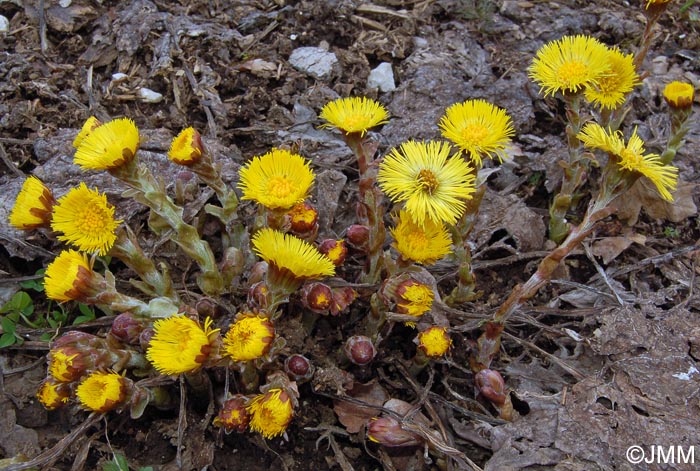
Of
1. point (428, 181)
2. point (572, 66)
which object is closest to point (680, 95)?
point (572, 66)

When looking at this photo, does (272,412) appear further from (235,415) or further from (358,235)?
(358,235)

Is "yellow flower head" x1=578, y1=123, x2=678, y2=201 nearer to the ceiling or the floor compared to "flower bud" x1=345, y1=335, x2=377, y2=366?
nearer to the ceiling

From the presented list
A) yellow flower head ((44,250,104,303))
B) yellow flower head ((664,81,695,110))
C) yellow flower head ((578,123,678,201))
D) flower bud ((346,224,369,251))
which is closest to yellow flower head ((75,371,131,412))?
yellow flower head ((44,250,104,303))

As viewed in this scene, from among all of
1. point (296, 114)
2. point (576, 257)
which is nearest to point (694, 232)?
point (576, 257)

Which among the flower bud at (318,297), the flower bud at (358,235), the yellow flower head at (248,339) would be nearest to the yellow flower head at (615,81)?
the flower bud at (358,235)

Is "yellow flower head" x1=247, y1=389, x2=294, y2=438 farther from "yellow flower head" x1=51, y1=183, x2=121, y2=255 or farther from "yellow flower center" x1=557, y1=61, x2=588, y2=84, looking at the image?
"yellow flower center" x1=557, y1=61, x2=588, y2=84

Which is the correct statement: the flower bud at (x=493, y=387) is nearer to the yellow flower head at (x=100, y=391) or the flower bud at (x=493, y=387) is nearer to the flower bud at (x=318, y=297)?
the flower bud at (x=318, y=297)

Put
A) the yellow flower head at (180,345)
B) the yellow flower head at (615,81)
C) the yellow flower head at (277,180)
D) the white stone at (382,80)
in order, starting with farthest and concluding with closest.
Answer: the white stone at (382,80)
the yellow flower head at (615,81)
the yellow flower head at (277,180)
the yellow flower head at (180,345)
